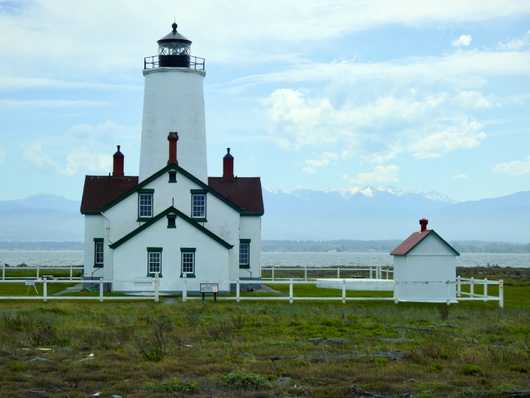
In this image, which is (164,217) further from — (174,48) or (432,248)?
(432,248)

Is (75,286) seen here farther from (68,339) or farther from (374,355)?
(374,355)

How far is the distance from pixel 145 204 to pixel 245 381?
24449 millimetres

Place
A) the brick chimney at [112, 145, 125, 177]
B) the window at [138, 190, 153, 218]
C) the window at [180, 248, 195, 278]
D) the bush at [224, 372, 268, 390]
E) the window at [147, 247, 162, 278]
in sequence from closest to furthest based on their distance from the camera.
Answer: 1. the bush at [224, 372, 268, 390]
2. the window at [147, 247, 162, 278]
3. the window at [180, 248, 195, 278]
4. the window at [138, 190, 153, 218]
5. the brick chimney at [112, 145, 125, 177]

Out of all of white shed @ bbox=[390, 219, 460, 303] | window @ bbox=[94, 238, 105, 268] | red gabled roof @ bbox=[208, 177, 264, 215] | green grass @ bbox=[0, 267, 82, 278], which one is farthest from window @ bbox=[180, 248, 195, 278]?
green grass @ bbox=[0, 267, 82, 278]

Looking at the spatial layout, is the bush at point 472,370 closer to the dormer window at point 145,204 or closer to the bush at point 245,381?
the bush at point 245,381

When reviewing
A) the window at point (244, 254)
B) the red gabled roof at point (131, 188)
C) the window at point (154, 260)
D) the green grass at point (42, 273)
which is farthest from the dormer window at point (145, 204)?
the green grass at point (42, 273)

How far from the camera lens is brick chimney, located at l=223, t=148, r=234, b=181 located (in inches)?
1719

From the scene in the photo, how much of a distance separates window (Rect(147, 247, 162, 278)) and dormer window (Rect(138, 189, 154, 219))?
3194 millimetres

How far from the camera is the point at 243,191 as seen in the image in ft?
140

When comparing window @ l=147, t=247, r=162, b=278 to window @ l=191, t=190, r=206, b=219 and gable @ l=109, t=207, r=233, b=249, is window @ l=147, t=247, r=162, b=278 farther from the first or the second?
window @ l=191, t=190, r=206, b=219

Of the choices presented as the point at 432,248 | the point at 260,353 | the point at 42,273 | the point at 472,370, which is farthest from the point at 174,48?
the point at 472,370

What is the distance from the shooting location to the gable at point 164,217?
35.4m

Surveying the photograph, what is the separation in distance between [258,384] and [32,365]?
414cm

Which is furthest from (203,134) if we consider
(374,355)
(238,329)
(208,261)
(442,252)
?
(374,355)
